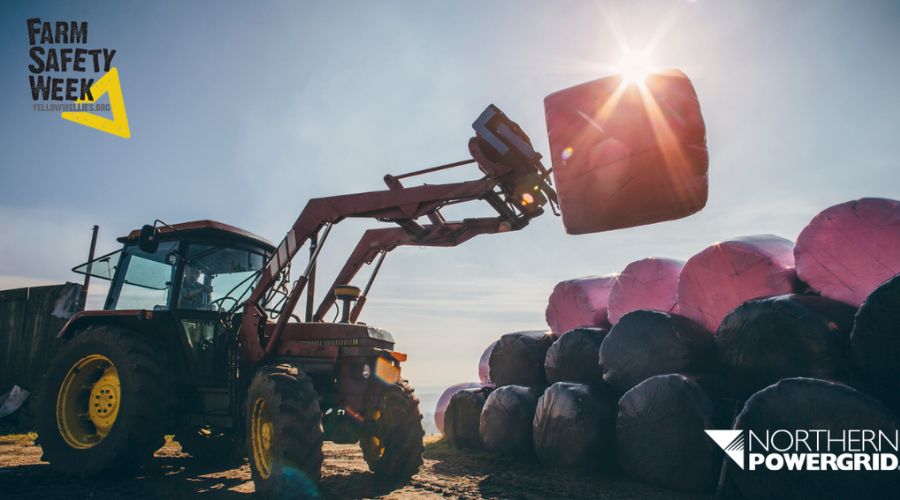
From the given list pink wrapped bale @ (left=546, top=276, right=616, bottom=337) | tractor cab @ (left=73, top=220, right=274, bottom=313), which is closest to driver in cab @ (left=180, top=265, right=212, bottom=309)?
tractor cab @ (left=73, top=220, right=274, bottom=313)

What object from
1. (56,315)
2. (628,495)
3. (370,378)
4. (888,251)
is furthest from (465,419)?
(56,315)

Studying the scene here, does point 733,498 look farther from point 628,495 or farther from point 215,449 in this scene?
point 215,449

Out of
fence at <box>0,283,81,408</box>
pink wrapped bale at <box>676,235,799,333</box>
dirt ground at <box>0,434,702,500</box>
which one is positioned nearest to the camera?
dirt ground at <box>0,434,702,500</box>

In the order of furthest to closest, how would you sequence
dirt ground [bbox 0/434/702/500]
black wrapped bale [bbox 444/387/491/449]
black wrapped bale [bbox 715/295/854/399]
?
black wrapped bale [bbox 444/387/491/449] → dirt ground [bbox 0/434/702/500] → black wrapped bale [bbox 715/295/854/399]

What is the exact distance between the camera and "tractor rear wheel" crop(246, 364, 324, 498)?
374cm

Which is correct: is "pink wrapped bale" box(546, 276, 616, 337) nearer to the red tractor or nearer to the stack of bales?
the stack of bales

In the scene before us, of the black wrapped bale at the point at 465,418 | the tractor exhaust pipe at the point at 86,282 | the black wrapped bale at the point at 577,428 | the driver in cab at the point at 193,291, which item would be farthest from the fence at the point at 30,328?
the black wrapped bale at the point at 577,428

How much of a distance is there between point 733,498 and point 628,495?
0.73m

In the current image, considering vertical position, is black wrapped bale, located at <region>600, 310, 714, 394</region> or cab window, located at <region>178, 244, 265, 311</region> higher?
cab window, located at <region>178, 244, 265, 311</region>

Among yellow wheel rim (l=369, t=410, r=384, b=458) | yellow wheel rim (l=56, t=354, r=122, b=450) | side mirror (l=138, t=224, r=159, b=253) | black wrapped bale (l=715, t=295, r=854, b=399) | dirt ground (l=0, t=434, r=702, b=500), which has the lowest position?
dirt ground (l=0, t=434, r=702, b=500)

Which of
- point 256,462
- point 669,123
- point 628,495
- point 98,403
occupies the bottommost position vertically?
point 628,495

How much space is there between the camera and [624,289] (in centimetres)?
606

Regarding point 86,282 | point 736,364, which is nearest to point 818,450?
point 736,364

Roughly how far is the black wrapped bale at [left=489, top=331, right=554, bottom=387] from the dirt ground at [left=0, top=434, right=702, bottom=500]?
103cm
